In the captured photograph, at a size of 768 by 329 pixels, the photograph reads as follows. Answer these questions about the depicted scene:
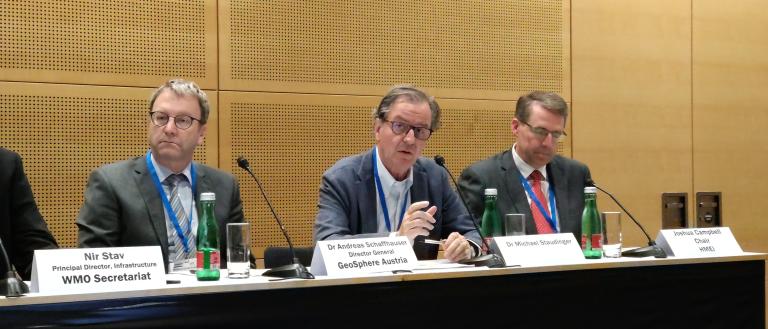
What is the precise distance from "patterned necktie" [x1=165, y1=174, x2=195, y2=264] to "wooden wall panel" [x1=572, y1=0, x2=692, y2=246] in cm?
295

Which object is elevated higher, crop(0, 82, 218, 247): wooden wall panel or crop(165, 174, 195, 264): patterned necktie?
crop(0, 82, 218, 247): wooden wall panel

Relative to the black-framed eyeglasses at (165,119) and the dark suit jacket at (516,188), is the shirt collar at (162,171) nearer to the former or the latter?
the black-framed eyeglasses at (165,119)

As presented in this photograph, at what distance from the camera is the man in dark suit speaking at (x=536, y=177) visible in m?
3.70

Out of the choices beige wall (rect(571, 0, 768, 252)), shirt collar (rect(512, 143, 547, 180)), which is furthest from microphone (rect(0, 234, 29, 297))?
beige wall (rect(571, 0, 768, 252))

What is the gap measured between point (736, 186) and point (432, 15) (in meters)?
2.58

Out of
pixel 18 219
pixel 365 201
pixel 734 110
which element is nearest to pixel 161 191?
pixel 18 219

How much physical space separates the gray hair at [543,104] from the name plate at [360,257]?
5.08ft

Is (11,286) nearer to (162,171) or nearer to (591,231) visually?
(162,171)

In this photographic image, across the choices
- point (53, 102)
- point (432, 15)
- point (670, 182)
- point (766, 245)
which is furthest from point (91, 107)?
point (766, 245)

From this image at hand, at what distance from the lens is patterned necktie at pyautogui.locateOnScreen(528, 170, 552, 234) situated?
3.67 meters

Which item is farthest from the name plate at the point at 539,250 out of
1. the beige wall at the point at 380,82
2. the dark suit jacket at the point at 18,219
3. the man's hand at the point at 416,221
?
the beige wall at the point at 380,82

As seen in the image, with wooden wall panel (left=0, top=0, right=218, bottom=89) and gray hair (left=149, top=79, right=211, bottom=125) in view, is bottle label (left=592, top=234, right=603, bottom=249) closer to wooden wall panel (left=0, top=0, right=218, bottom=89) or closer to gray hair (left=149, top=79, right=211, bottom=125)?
gray hair (left=149, top=79, right=211, bottom=125)

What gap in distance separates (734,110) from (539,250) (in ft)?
12.3

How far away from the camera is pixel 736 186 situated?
586 cm
